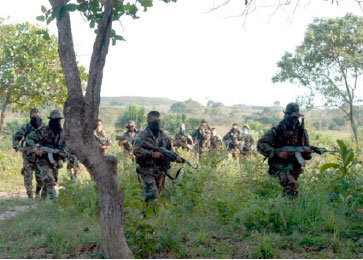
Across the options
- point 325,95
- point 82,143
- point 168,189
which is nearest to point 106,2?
point 82,143

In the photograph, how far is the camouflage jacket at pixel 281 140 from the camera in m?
6.50

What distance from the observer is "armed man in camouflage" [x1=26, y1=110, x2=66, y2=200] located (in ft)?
26.8

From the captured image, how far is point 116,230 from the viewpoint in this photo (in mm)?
3771

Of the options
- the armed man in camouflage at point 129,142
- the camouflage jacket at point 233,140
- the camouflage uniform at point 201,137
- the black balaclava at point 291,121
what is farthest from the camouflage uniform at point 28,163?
the camouflage jacket at point 233,140

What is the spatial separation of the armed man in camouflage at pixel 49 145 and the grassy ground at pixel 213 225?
1465mm

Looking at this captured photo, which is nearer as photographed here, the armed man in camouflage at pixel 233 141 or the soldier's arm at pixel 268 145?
the soldier's arm at pixel 268 145

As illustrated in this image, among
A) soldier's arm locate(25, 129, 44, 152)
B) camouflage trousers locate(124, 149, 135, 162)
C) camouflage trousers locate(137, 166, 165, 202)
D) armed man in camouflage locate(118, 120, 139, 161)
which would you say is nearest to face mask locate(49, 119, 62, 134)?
soldier's arm locate(25, 129, 44, 152)

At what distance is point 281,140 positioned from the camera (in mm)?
6562

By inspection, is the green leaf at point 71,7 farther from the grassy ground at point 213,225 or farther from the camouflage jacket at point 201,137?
the camouflage jacket at point 201,137

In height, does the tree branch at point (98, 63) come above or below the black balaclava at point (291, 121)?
above

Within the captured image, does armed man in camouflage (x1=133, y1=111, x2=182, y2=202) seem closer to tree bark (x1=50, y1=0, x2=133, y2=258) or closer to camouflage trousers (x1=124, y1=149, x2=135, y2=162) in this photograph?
tree bark (x1=50, y1=0, x2=133, y2=258)

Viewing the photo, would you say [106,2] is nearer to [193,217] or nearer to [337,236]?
[193,217]

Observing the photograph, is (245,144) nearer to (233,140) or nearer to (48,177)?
(233,140)

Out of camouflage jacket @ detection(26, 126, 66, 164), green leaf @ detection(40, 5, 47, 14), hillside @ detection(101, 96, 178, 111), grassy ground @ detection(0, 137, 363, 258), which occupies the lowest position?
grassy ground @ detection(0, 137, 363, 258)
